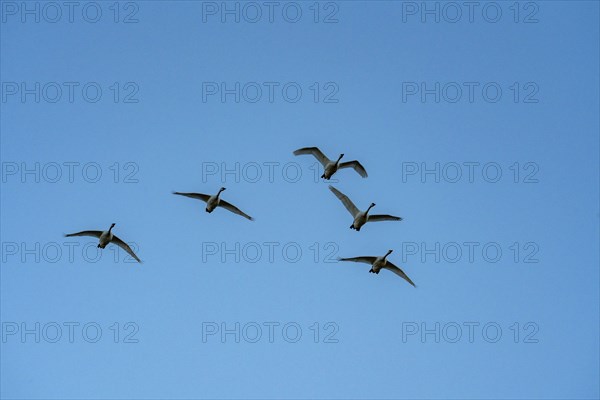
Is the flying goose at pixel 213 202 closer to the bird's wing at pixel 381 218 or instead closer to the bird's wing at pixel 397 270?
the bird's wing at pixel 381 218

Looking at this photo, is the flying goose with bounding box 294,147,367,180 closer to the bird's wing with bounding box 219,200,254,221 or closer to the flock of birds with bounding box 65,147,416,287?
the flock of birds with bounding box 65,147,416,287

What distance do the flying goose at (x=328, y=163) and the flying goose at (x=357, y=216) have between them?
0.60 meters

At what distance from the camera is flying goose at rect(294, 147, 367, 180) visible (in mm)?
31781

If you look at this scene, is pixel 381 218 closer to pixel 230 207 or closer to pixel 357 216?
pixel 357 216

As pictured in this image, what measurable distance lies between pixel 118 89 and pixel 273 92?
460cm

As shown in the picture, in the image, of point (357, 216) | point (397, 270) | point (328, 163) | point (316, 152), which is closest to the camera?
point (328, 163)

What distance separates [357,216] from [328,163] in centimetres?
171

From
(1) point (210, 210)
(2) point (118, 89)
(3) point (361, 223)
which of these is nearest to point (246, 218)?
(1) point (210, 210)

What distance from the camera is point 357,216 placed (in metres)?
32.3

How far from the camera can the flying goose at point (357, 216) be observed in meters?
32.2

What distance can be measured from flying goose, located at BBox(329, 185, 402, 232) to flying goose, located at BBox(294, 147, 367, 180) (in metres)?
0.60

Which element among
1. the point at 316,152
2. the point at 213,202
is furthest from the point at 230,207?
the point at 316,152

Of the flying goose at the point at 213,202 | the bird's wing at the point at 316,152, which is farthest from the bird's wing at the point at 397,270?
the flying goose at the point at 213,202

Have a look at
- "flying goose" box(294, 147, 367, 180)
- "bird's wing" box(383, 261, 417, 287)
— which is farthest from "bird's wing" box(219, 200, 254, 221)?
"bird's wing" box(383, 261, 417, 287)
